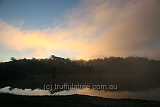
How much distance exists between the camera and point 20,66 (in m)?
191

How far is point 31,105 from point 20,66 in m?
179

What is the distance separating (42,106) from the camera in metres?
20.5

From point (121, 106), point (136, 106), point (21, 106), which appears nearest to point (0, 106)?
point (21, 106)

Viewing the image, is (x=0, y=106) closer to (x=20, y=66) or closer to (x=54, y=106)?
(x=54, y=106)

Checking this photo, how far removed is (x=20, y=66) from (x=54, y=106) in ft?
589

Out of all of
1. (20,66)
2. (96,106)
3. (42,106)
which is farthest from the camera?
(20,66)

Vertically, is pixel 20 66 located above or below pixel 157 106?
above

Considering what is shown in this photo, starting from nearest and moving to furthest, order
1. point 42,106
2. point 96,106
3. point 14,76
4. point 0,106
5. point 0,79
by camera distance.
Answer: point 0,106 → point 42,106 → point 96,106 → point 0,79 → point 14,76

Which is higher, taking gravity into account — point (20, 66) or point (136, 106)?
point (20, 66)

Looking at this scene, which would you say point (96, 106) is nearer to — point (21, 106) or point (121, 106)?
point (121, 106)

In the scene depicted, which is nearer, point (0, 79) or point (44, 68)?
point (0, 79)

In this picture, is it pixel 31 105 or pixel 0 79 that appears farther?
pixel 0 79

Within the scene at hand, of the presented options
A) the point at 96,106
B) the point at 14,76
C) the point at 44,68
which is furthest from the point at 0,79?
the point at 44,68

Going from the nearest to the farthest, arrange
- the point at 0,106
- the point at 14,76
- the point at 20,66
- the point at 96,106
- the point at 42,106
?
1. the point at 0,106
2. the point at 42,106
3. the point at 96,106
4. the point at 14,76
5. the point at 20,66
